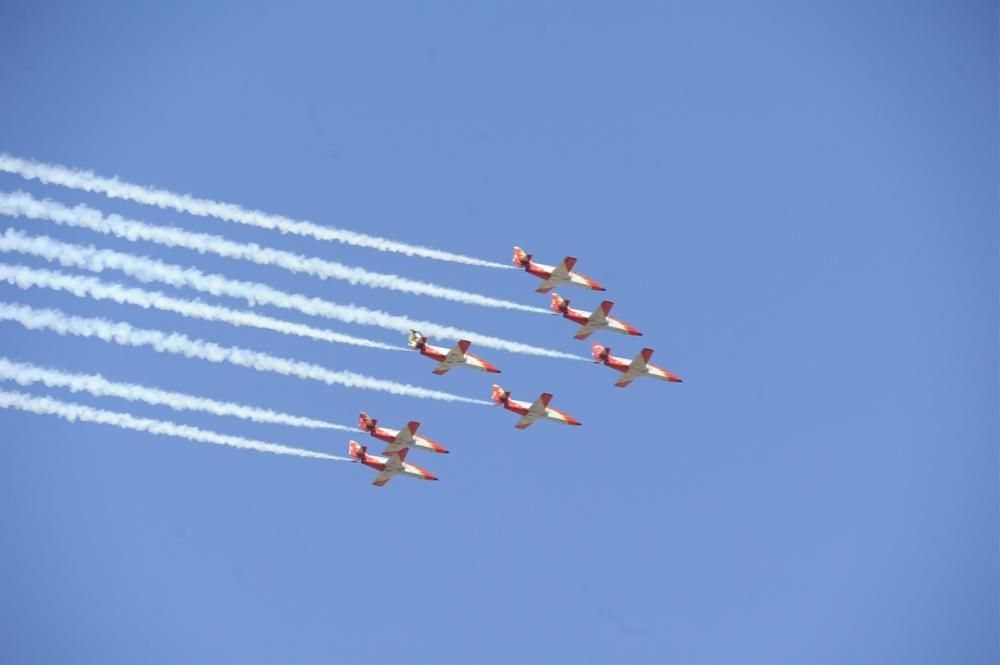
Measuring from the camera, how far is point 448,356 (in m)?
57.5

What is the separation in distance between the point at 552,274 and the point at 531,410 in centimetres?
618

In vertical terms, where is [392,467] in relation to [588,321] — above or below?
below

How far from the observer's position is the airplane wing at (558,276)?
190 feet

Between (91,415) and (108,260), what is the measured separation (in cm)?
612

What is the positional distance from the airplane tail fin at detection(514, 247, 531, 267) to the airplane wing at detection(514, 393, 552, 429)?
20.2 feet

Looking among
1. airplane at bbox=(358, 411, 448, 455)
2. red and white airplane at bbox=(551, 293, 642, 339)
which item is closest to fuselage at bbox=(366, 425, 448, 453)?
airplane at bbox=(358, 411, 448, 455)

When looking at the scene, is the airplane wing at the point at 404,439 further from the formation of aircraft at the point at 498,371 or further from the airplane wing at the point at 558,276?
the airplane wing at the point at 558,276

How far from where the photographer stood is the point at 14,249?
49.7m

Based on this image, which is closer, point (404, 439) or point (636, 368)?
point (404, 439)

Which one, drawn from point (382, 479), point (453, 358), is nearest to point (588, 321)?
point (453, 358)

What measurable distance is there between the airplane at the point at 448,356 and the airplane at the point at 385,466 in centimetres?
487

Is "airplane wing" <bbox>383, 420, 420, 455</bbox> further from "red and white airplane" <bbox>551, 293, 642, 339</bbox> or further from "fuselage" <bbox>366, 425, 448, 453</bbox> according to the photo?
"red and white airplane" <bbox>551, 293, 642, 339</bbox>

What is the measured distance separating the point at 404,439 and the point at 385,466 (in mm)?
2218

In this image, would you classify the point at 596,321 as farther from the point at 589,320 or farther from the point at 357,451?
the point at 357,451
